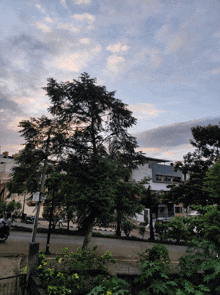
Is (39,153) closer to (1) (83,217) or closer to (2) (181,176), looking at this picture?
(1) (83,217)

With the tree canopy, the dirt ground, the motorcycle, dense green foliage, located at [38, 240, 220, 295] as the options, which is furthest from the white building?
dense green foliage, located at [38, 240, 220, 295]

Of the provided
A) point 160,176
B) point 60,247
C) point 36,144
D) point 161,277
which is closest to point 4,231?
point 60,247

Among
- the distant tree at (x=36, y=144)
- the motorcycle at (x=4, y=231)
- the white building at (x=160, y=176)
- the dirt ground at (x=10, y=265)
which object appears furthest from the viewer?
the white building at (x=160, y=176)

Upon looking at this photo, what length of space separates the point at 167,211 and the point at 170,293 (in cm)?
4947

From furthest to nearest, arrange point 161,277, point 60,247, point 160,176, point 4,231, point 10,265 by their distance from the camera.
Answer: point 160,176 → point 60,247 → point 4,231 → point 10,265 → point 161,277

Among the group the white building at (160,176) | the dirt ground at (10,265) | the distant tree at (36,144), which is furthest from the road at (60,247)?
the white building at (160,176)

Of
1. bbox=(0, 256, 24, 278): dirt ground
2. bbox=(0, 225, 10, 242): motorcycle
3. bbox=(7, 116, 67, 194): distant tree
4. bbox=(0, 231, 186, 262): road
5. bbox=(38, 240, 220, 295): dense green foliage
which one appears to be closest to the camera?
bbox=(38, 240, 220, 295): dense green foliage

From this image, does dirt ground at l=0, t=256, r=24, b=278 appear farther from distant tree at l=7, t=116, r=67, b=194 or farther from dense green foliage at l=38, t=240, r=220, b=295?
distant tree at l=7, t=116, r=67, b=194

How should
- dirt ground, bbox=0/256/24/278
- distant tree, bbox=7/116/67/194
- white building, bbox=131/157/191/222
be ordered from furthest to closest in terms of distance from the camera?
1. white building, bbox=131/157/191/222
2. distant tree, bbox=7/116/67/194
3. dirt ground, bbox=0/256/24/278

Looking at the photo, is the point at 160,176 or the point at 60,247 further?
the point at 160,176

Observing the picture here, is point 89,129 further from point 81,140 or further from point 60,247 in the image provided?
point 60,247

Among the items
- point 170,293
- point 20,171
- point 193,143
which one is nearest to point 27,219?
point 20,171

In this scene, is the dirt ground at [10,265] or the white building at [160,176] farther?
the white building at [160,176]

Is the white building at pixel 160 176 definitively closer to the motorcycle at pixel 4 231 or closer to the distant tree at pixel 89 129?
the distant tree at pixel 89 129
